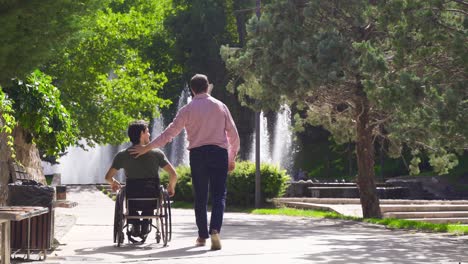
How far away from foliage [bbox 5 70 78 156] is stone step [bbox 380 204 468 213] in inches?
746

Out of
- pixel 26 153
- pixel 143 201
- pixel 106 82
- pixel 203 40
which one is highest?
pixel 203 40

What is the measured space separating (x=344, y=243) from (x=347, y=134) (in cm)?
1488

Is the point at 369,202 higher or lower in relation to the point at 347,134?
lower

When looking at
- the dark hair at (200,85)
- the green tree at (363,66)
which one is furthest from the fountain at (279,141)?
the dark hair at (200,85)

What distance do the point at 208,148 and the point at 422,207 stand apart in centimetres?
2132

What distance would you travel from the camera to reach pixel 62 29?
11078 mm

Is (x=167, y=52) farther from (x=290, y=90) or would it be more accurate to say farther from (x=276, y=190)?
(x=290, y=90)

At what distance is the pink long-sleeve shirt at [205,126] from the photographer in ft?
38.1

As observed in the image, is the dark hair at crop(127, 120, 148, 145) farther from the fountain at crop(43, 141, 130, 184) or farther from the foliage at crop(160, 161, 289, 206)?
the fountain at crop(43, 141, 130, 184)

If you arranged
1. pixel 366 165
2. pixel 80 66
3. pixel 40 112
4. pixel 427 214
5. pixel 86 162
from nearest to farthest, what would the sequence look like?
pixel 40 112
pixel 366 165
pixel 427 214
pixel 80 66
pixel 86 162

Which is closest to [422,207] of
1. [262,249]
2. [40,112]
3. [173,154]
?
[262,249]

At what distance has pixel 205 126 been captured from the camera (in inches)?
457

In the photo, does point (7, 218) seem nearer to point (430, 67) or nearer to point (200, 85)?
point (200, 85)

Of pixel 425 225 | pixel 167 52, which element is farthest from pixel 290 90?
pixel 167 52
